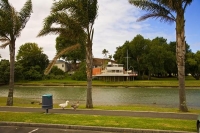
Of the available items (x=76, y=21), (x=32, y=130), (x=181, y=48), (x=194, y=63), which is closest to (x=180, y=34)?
(x=181, y=48)

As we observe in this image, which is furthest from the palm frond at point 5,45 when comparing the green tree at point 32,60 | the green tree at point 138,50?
the green tree at point 138,50

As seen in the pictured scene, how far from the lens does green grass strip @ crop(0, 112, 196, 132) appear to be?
10156 millimetres

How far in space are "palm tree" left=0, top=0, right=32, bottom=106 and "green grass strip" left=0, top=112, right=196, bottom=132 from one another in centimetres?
766

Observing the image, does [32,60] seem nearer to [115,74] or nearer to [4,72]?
[4,72]

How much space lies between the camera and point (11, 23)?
18938mm

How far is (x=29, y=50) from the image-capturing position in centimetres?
9031

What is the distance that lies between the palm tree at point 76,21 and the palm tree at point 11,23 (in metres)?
3.11

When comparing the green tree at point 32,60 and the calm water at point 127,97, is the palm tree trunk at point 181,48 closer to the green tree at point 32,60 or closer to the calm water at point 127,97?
the calm water at point 127,97

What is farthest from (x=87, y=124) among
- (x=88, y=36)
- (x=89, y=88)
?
(x=88, y=36)

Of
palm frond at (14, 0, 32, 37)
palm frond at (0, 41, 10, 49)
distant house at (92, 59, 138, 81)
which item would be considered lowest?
distant house at (92, 59, 138, 81)

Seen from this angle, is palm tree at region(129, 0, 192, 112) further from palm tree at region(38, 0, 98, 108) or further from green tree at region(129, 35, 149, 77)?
green tree at region(129, 35, 149, 77)

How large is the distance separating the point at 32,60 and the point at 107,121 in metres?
78.9

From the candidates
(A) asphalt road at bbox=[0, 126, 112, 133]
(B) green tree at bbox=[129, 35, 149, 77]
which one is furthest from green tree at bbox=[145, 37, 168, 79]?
(A) asphalt road at bbox=[0, 126, 112, 133]

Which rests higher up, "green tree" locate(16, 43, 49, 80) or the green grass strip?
"green tree" locate(16, 43, 49, 80)
